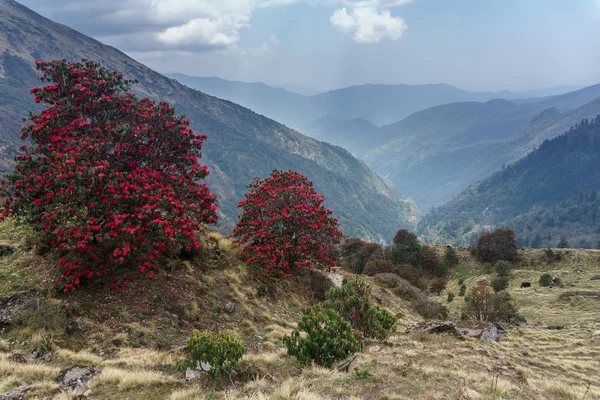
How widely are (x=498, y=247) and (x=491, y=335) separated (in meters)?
51.5

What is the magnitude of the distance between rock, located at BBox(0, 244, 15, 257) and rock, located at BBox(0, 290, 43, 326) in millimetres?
3597

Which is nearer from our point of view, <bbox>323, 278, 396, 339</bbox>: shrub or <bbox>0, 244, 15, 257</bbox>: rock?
<bbox>0, 244, 15, 257</bbox>: rock

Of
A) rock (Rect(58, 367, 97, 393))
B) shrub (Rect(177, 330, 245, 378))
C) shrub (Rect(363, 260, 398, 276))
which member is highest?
shrub (Rect(177, 330, 245, 378))

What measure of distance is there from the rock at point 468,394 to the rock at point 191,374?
6.61 m

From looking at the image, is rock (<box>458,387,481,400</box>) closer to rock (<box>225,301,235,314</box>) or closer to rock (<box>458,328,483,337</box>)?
rock (<box>225,301,235,314</box>)

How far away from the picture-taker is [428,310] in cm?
2928

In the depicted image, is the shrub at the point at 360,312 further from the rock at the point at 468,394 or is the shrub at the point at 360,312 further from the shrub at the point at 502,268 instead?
the shrub at the point at 502,268

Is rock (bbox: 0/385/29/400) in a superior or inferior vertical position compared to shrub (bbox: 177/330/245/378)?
inferior

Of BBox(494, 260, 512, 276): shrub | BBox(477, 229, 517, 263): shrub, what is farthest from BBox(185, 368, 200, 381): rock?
BBox(477, 229, 517, 263): shrub

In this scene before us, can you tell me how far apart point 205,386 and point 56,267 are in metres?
8.80

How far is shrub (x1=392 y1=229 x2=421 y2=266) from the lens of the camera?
211ft

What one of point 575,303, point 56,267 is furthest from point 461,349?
point 575,303

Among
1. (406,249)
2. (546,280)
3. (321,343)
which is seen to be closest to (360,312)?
(321,343)

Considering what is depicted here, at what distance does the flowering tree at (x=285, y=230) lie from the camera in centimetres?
1980
